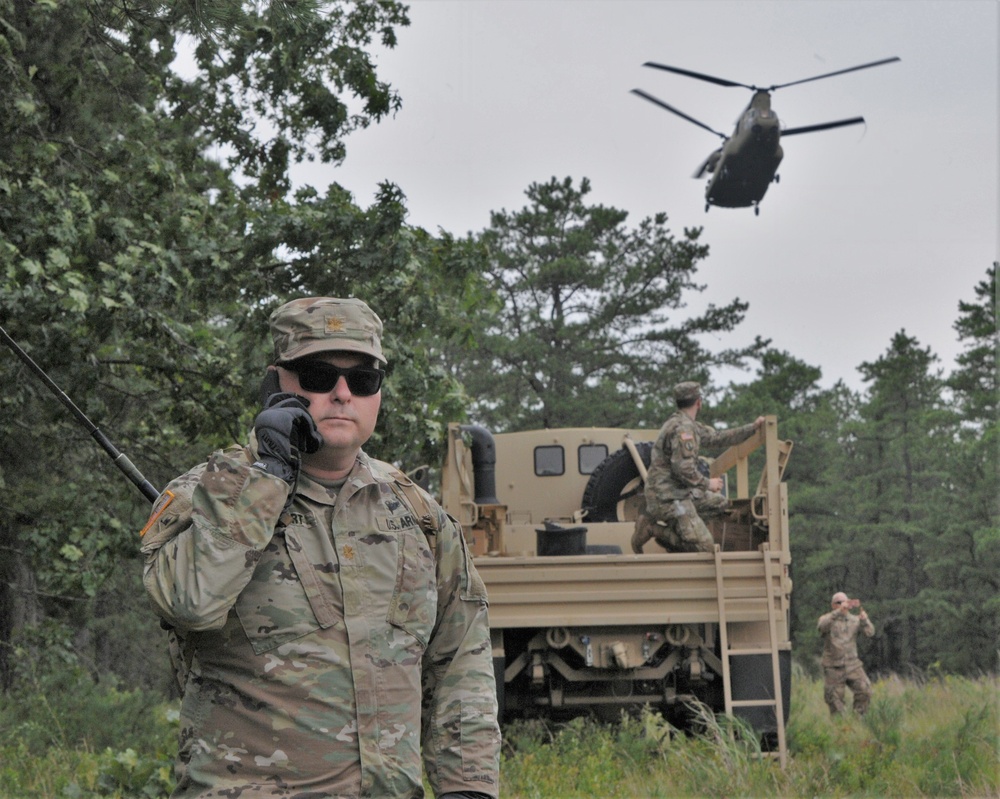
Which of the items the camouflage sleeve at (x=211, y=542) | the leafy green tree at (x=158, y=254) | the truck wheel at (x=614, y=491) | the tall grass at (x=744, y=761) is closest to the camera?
the camouflage sleeve at (x=211, y=542)

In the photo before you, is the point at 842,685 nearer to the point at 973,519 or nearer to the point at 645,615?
the point at 645,615

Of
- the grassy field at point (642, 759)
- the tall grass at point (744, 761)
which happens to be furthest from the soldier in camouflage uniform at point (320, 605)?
the tall grass at point (744, 761)

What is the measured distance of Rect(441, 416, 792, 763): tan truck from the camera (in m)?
9.56

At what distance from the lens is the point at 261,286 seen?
10703mm

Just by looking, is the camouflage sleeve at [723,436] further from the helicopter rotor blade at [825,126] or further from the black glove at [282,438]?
the helicopter rotor blade at [825,126]

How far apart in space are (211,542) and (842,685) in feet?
47.1

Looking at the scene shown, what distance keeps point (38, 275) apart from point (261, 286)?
239 centimetres

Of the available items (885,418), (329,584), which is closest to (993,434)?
(885,418)

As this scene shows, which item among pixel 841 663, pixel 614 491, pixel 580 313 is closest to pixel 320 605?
pixel 614 491

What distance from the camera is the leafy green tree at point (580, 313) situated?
114ft

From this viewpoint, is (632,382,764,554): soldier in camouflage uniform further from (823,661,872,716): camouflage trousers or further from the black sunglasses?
the black sunglasses

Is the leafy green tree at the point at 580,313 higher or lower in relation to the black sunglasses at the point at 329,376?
higher

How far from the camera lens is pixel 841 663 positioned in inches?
625

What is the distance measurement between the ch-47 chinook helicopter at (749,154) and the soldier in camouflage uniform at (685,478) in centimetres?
1403
